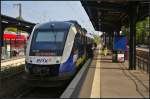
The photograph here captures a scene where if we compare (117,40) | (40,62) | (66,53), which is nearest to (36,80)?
(40,62)

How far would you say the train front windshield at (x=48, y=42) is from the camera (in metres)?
15.2

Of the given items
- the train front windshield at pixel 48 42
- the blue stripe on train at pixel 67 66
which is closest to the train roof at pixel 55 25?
the train front windshield at pixel 48 42

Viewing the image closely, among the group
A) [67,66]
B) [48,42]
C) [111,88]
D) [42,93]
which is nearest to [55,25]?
[48,42]

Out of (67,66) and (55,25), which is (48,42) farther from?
(67,66)

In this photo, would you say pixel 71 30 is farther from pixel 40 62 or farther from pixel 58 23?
pixel 40 62

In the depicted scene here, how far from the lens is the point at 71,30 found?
16.3m

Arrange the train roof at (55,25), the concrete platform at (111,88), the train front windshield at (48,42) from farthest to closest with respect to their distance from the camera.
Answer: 1. the train roof at (55,25)
2. the train front windshield at (48,42)
3. the concrete platform at (111,88)

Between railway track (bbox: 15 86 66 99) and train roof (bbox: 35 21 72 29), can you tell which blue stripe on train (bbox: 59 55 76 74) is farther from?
train roof (bbox: 35 21 72 29)

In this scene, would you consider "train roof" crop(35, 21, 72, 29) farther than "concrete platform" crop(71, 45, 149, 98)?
Yes

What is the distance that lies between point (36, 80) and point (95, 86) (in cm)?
294

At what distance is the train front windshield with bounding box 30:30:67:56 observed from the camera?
49.9ft

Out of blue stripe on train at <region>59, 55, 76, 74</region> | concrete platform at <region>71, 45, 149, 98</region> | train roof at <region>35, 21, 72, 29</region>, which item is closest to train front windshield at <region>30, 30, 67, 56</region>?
train roof at <region>35, 21, 72, 29</region>

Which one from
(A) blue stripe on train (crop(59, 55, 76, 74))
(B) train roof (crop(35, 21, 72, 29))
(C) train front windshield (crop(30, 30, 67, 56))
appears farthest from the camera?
(B) train roof (crop(35, 21, 72, 29))

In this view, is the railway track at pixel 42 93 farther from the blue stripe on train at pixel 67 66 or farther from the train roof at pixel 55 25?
the train roof at pixel 55 25
